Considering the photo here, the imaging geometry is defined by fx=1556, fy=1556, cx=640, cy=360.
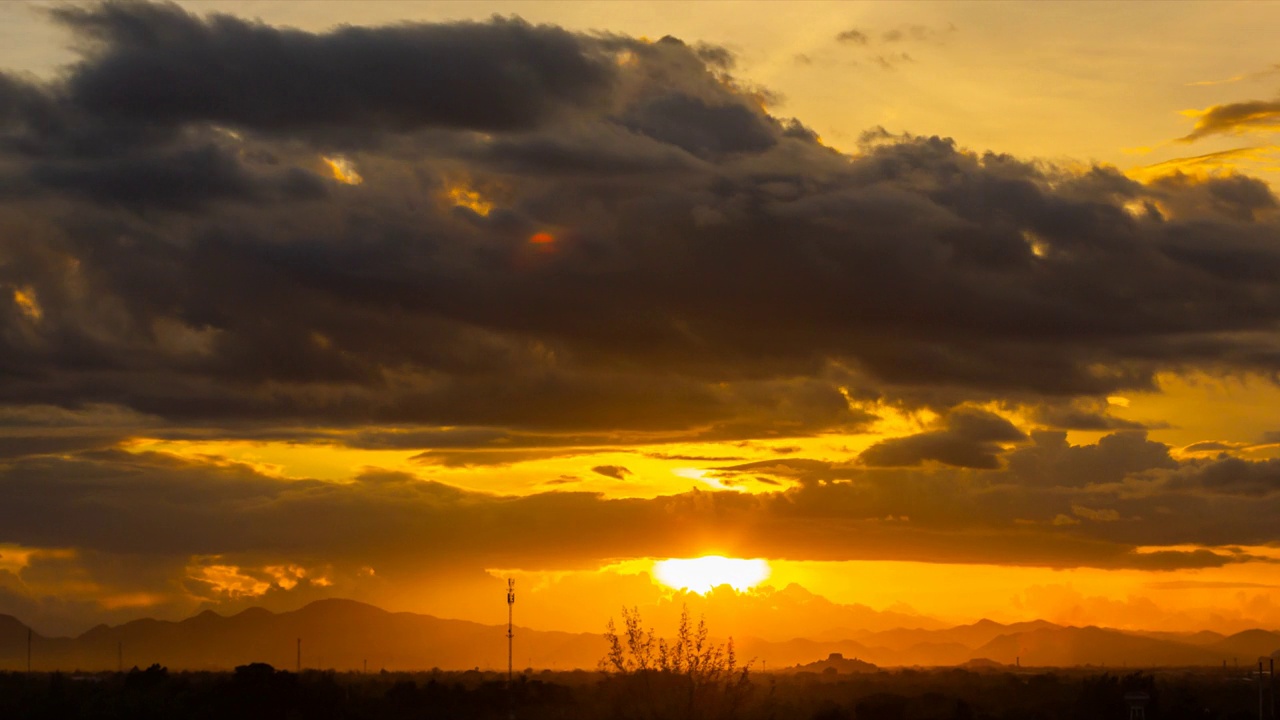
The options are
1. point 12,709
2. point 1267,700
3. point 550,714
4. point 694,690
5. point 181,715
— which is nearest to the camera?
point 694,690

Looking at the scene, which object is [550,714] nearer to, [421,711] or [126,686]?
[421,711]

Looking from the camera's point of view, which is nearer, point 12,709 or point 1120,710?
point 12,709

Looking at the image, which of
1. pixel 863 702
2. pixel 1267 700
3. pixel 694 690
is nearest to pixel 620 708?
pixel 694 690

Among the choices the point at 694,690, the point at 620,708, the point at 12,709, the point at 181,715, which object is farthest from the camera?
the point at 12,709

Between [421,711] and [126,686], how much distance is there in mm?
27922

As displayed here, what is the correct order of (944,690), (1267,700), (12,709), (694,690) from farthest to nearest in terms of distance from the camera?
1. (944,690)
2. (1267,700)
3. (12,709)
4. (694,690)

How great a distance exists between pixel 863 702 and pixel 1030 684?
47500 mm

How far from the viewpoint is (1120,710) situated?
136 metres

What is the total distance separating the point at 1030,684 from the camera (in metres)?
177

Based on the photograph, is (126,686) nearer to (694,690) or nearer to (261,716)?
(261,716)

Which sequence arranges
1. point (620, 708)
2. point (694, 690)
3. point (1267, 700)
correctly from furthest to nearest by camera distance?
point (1267, 700) < point (620, 708) < point (694, 690)

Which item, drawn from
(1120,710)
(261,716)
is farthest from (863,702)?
(261,716)

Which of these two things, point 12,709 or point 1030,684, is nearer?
point 12,709

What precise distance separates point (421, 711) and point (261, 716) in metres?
15.6
